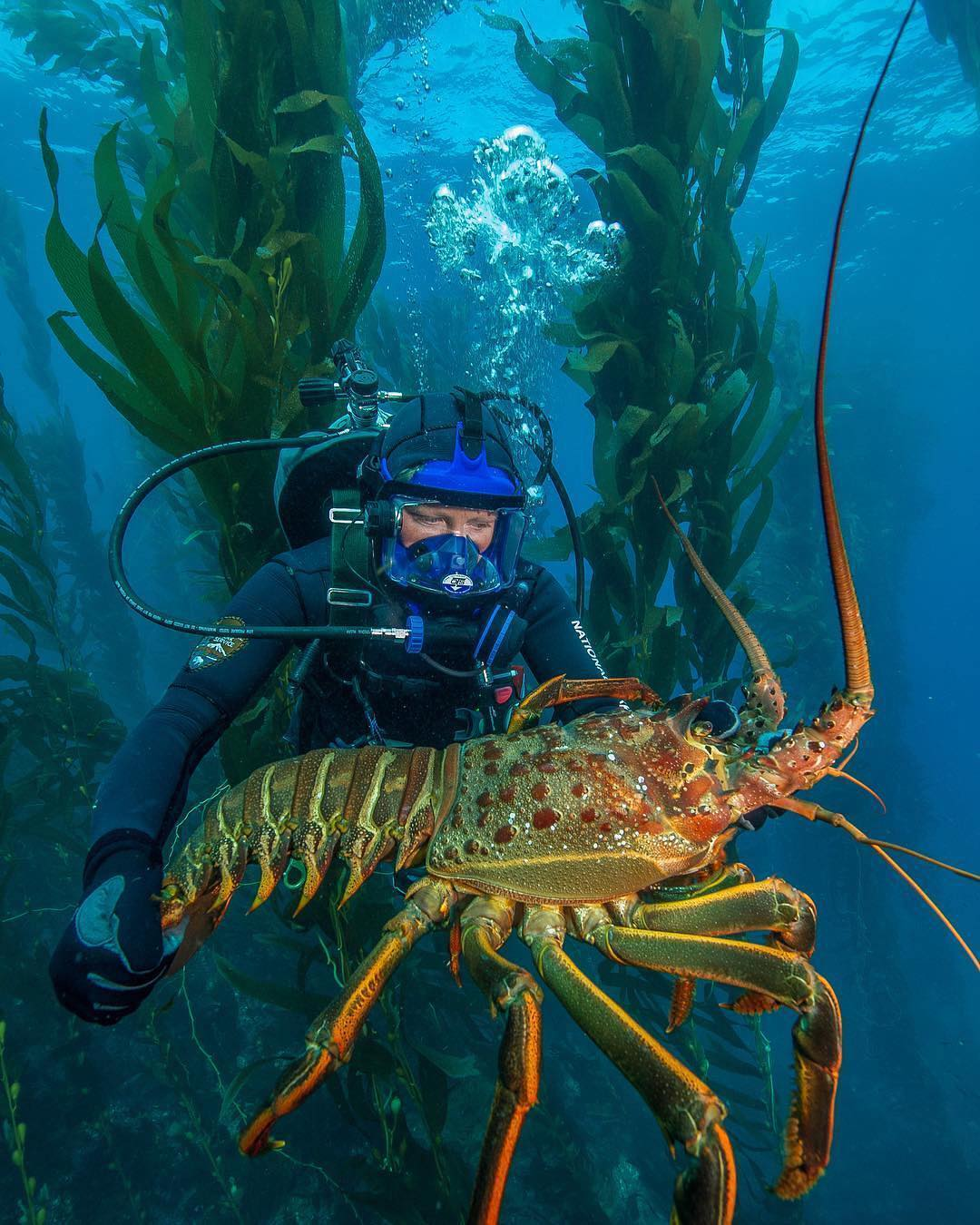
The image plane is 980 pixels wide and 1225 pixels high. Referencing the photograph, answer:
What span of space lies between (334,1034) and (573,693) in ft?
4.44

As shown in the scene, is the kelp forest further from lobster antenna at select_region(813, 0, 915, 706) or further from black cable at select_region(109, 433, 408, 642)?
lobster antenna at select_region(813, 0, 915, 706)

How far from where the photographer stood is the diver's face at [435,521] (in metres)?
2.58

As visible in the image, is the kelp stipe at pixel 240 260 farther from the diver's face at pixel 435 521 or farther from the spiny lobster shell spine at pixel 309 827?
the spiny lobster shell spine at pixel 309 827

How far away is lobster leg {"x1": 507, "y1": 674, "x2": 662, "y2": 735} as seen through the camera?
2.39m

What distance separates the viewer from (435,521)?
2.59 m

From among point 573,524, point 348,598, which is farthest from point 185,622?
point 573,524

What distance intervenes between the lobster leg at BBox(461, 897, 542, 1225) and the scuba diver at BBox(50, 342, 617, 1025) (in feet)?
3.28

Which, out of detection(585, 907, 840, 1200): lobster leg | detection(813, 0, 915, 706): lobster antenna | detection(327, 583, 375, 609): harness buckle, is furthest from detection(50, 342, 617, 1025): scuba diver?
detection(813, 0, 915, 706): lobster antenna

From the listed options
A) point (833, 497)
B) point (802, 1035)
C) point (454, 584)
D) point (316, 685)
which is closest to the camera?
point (833, 497)

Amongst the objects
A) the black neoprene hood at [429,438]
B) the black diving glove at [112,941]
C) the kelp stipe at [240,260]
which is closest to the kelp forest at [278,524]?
the kelp stipe at [240,260]

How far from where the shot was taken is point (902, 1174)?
767 cm

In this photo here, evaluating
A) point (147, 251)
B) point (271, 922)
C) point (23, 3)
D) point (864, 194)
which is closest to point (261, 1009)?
point (271, 922)

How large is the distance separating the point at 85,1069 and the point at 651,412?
5.85 meters

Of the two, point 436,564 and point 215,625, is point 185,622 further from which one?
point 436,564
